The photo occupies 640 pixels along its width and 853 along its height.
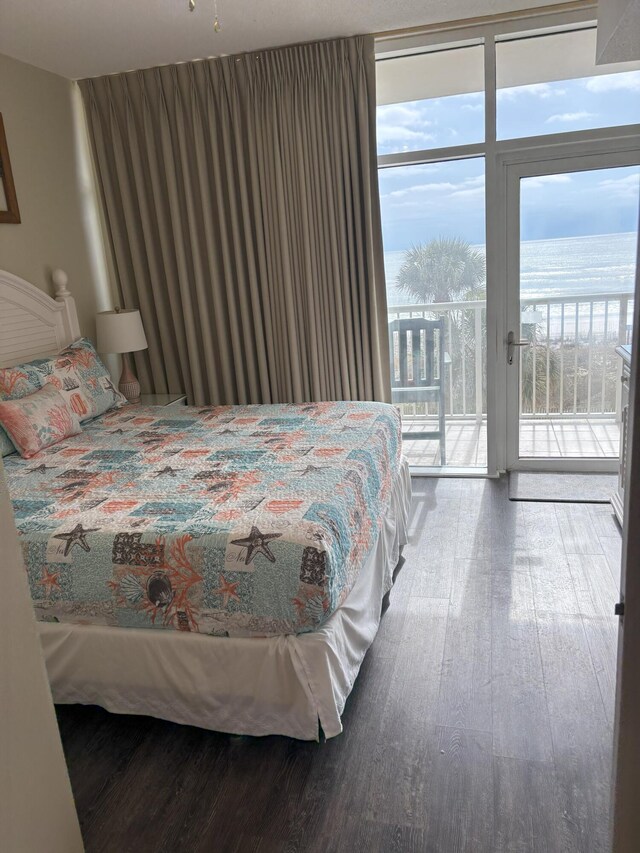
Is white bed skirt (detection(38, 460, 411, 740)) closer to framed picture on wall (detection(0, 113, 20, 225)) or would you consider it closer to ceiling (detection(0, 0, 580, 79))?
framed picture on wall (detection(0, 113, 20, 225))

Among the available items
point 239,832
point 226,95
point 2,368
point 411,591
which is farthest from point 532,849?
point 226,95

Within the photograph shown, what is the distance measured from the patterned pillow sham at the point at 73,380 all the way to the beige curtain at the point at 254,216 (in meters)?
0.79

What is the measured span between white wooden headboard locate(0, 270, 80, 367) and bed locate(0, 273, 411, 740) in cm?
134

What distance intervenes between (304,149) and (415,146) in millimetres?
Result: 685

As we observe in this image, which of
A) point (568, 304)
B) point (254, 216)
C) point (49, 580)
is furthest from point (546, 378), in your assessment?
point (49, 580)

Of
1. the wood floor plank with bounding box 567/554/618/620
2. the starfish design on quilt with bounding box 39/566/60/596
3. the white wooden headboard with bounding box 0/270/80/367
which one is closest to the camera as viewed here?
the starfish design on quilt with bounding box 39/566/60/596

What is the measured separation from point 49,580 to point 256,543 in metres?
0.69

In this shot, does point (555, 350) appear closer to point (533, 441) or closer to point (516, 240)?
point (533, 441)

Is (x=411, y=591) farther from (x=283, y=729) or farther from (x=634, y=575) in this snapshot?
(x=634, y=575)

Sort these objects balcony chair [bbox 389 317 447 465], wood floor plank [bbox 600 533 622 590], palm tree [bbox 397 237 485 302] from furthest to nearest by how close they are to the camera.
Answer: balcony chair [bbox 389 317 447 465] → palm tree [bbox 397 237 485 302] → wood floor plank [bbox 600 533 622 590]

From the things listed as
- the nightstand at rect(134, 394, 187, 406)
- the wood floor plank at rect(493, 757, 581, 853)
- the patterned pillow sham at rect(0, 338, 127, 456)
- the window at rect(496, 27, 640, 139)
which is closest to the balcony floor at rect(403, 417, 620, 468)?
the nightstand at rect(134, 394, 187, 406)

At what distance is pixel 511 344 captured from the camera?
4.26 meters

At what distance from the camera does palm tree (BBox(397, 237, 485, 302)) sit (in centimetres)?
423

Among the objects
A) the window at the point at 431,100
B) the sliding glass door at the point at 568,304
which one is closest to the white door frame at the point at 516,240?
the sliding glass door at the point at 568,304
